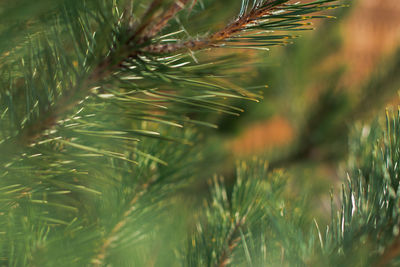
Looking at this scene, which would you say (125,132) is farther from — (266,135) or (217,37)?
(266,135)

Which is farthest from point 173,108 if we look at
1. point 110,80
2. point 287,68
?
point 287,68

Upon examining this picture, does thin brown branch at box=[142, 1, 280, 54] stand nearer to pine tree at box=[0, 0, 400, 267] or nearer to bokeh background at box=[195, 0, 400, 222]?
pine tree at box=[0, 0, 400, 267]

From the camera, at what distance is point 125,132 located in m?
0.20

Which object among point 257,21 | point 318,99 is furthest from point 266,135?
point 257,21

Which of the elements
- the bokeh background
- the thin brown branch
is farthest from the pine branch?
the bokeh background

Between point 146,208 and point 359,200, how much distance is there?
5.6 inches

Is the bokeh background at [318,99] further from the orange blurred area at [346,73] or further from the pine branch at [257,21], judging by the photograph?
the pine branch at [257,21]

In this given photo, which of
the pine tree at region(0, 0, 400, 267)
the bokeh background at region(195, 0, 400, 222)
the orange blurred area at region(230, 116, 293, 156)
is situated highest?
the pine tree at region(0, 0, 400, 267)

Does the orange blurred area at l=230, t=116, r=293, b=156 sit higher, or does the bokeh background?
the bokeh background

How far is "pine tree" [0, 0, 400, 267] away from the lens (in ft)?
0.58

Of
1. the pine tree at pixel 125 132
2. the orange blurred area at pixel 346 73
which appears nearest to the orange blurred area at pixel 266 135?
the orange blurred area at pixel 346 73

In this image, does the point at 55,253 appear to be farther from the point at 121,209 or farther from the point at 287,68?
the point at 287,68

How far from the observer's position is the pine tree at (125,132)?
0.18 meters

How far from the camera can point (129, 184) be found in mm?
285
